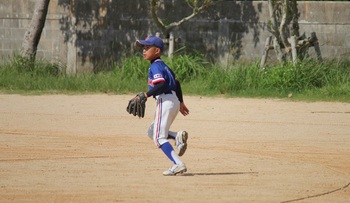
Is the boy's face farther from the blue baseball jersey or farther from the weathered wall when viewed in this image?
the weathered wall

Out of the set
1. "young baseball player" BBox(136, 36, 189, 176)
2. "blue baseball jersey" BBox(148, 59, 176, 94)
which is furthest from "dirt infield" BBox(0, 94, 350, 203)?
"blue baseball jersey" BBox(148, 59, 176, 94)

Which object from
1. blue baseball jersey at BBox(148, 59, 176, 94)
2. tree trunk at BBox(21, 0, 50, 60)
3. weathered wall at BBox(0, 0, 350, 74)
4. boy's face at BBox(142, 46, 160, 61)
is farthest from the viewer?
weathered wall at BBox(0, 0, 350, 74)

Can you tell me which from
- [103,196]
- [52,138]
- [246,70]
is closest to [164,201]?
[103,196]

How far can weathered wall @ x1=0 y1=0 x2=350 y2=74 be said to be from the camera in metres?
21.0

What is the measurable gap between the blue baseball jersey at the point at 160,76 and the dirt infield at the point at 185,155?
98 cm

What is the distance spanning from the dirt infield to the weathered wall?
2.60 metres

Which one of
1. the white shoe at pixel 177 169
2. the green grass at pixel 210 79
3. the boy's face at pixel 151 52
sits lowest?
the green grass at pixel 210 79

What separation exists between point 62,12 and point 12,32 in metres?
1.26

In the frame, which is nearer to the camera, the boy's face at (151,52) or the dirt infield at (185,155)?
the dirt infield at (185,155)

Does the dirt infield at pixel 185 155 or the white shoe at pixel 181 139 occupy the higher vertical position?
the white shoe at pixel 181 139

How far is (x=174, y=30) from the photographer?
21281mm

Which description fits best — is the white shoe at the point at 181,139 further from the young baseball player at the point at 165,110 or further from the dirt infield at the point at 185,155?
the dirt infield at the point at 185,155

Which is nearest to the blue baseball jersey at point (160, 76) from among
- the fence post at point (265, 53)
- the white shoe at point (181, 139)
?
the white shoe at point (181, 139)

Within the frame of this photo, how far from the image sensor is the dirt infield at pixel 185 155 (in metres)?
9.73
